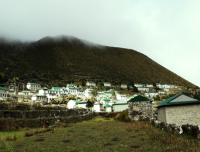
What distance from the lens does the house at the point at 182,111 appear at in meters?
16.5

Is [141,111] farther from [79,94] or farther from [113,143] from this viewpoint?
[79,94]

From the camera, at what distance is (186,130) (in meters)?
11.9

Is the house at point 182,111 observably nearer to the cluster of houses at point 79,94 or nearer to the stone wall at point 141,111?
the stone wall at point 141,111

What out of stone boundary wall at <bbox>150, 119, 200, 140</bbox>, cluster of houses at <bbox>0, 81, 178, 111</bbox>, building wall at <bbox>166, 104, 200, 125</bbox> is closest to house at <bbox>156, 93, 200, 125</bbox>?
building wall at <bbox>166, 104, 200, 125</bbox>

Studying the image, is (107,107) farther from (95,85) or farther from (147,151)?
(95,85)

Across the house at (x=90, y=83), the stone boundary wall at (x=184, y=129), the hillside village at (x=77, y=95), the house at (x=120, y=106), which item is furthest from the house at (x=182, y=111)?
the house at (x=90, y=83)

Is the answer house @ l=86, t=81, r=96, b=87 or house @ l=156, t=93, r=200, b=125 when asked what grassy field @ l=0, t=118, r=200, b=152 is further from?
house @ l=86, t=81, r=96, b=87

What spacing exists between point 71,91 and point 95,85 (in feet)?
118

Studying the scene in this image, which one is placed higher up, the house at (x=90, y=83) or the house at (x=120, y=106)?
the house at (x=90, y=83)

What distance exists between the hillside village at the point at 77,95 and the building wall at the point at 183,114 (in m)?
12.8

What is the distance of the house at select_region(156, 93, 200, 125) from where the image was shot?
16.5 meters

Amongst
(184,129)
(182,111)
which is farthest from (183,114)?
(184,129)

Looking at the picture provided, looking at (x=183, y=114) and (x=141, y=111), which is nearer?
(x=183, y=114)

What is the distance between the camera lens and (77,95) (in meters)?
93.8
